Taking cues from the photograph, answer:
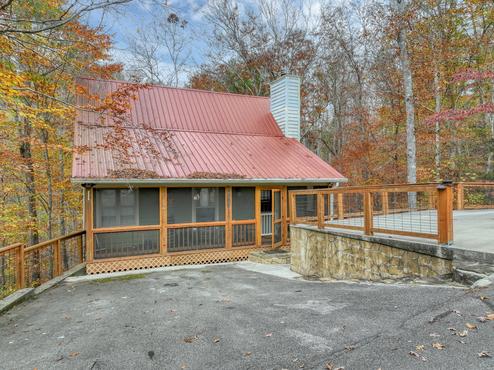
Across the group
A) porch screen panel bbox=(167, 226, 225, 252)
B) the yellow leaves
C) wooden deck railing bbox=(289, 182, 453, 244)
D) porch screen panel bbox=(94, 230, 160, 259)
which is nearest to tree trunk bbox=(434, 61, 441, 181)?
wooden deck railing bbox=(289, 182, 453, 244)

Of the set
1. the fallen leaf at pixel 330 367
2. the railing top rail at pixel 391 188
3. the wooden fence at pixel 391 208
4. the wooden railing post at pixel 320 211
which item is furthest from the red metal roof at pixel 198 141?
the fallen leaf at pixel 330 367

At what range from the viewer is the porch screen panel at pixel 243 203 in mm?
9852

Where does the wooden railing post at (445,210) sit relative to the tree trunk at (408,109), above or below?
below

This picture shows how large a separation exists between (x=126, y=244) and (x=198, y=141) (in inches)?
164

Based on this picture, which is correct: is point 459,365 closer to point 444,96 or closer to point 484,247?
point 484,247

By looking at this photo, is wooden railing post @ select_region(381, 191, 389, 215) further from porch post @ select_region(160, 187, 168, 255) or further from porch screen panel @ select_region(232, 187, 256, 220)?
porch post @ select_region(160, 187, 168, 255)

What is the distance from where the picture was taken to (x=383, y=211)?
7348mm

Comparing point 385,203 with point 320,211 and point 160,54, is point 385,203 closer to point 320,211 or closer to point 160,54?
point 320,211

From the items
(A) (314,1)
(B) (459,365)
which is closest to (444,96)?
(A) (314,1)

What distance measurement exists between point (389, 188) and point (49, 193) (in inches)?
484

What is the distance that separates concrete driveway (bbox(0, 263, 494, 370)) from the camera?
2666 millimetres

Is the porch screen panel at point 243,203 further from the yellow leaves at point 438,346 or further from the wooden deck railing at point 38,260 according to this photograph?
the yellow leaves at point 438,346

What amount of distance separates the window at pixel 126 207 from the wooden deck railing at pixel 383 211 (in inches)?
153

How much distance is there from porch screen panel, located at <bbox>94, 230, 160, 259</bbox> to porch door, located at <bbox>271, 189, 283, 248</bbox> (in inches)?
144
